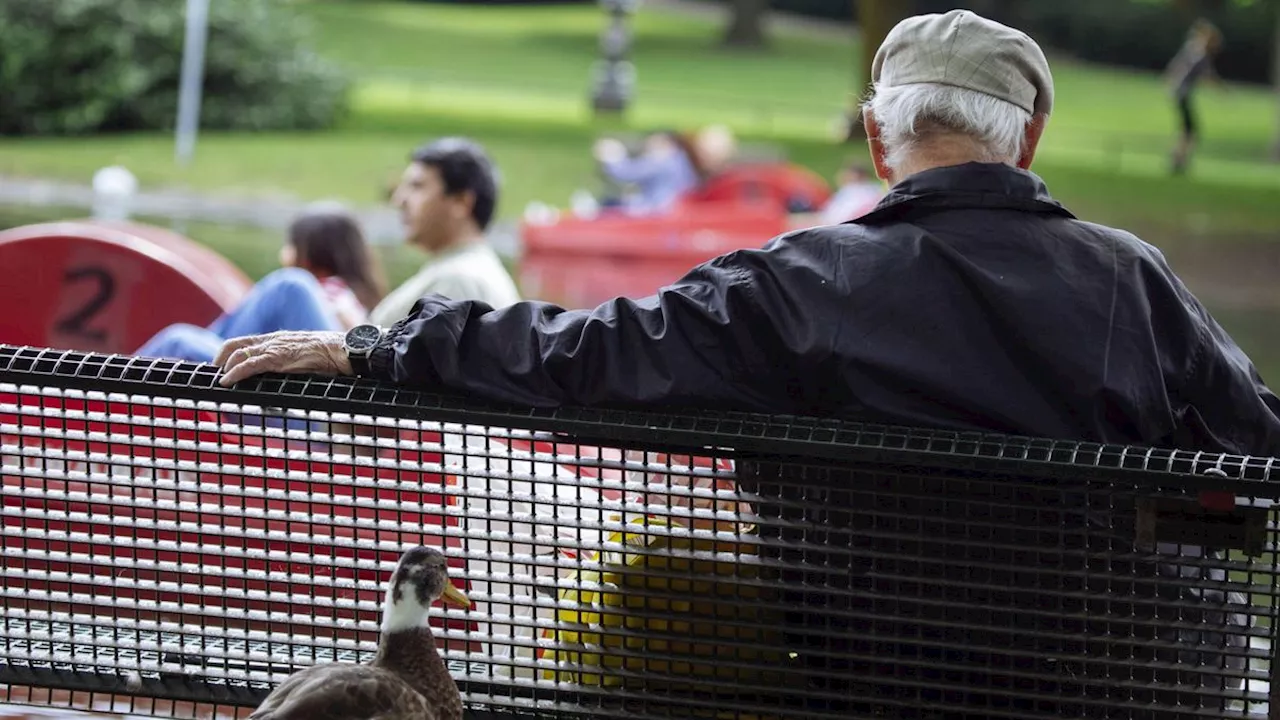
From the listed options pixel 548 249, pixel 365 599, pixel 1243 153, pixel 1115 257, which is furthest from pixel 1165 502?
pixel 1243 153

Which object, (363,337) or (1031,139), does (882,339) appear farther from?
(363,337)

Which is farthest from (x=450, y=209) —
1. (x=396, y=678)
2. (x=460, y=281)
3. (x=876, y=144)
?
(x=396, y=678)

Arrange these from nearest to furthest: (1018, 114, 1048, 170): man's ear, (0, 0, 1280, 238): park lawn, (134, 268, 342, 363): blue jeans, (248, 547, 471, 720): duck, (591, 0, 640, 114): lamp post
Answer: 1. (248, 547, 471, 720): duck
2. (1018, 114, 1048, 170): man's ear
3. (134, 268, 342, 363): blue jeans
4. (0, 0, 1280, 238): park lawn
5. (591, 0, 640, 114): lamp post

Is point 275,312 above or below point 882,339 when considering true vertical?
below

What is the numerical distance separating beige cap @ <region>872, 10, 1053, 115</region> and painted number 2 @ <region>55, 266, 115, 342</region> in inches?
186

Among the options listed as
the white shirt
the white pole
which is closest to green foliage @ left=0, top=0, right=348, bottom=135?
the white pole

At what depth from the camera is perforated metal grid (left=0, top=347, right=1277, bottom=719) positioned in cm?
299

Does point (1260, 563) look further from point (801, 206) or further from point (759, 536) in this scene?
point (801, 206)

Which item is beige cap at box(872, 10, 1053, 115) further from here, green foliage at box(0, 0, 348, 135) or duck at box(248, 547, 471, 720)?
green foliage at box(0, 0, 348, 135)

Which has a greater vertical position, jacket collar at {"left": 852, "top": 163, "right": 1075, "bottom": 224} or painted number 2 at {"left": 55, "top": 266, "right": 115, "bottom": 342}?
jacket collar at {"left": 852, "top": 163, "right": 1075, "bottom": 224}

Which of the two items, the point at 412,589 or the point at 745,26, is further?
the point at 745,26

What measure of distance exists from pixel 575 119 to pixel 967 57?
101 ft

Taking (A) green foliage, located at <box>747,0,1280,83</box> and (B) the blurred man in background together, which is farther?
(A) green foliage, located at <box>747,0,1280,83</box>

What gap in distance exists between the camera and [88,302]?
7312mm
